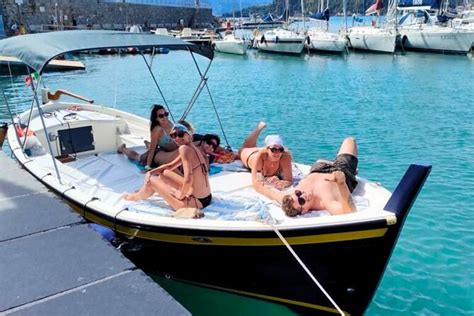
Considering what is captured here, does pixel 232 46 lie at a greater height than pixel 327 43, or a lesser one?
greater

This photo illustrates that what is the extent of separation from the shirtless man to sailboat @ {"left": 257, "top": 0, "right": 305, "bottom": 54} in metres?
35.3

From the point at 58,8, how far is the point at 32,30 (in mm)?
5486

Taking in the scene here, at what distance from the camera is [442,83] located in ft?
77.9

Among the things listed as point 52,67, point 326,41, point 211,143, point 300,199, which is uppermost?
point 326,41

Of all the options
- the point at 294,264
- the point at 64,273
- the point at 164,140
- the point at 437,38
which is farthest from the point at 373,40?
the point at 64,273

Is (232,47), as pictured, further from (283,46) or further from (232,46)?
(283,46)

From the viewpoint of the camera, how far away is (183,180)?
5453 mm

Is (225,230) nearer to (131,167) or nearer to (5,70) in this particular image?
(131,167)

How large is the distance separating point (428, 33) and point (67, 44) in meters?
38.1

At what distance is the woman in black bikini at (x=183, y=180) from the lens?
5250 millimetres

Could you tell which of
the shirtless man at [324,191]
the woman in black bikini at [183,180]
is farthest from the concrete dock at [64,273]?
the shirtless man at [324,191]

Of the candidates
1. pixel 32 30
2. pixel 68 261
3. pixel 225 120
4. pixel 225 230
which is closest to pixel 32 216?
pixel 68 261

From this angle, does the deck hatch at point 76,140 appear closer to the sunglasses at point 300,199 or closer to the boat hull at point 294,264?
the boat hull at point 294,264

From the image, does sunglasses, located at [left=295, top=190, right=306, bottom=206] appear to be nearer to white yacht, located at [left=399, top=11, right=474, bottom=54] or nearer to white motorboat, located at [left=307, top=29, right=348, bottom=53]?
white motorboat, located at [left=307, top=29, right=348, bottom=53]
